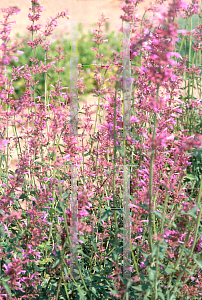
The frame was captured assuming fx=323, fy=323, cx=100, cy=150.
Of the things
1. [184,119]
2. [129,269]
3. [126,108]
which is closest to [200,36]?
[184,119]

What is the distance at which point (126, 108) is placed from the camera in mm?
2035

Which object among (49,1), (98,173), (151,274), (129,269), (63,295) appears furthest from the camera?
(49,1)

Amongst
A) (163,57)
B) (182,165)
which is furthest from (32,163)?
(163,57)

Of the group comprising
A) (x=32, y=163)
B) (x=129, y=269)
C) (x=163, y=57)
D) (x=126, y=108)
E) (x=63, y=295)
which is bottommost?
(x=63, y=295)

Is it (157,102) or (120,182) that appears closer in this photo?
(157,102)

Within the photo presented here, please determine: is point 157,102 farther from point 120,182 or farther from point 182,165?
point 120,182

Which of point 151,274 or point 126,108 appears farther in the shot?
point 126,108

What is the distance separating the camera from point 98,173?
252cm

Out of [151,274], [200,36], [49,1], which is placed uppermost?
[49,1]

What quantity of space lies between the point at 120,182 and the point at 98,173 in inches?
7.3

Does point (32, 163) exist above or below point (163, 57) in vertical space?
below

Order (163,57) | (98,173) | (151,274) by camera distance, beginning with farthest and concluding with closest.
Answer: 1. (98,173)
2. (151,274)
3. (163,57)

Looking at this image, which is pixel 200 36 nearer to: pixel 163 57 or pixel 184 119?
pixel 184 119

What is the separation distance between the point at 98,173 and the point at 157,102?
45.9 inches
